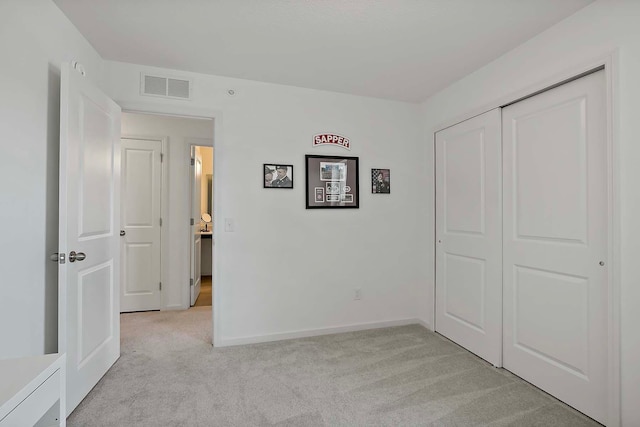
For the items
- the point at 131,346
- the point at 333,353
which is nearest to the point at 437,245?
the point at 333,353

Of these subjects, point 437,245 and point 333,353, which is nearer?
point 333,353

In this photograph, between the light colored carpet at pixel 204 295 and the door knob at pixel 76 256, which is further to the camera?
the light colored carpet at pixel 204 295

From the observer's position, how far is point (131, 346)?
2814 mm

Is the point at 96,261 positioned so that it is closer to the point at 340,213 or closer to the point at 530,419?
the point at 340,213

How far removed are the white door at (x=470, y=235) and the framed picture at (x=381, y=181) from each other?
0.50m

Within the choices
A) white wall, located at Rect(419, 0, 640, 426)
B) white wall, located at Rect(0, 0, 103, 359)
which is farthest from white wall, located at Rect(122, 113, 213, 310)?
white wall, located at Rect(419, 0, 640, 426)

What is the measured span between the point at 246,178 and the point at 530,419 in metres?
2.69

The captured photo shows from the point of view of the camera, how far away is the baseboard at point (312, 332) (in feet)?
9.40

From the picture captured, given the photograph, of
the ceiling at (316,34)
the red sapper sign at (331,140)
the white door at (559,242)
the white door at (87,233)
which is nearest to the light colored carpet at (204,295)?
the white door at (87,233)

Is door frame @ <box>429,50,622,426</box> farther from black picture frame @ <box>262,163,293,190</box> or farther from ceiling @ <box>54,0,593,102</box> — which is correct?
black picture frame @ <box>262,163,293,190</box>

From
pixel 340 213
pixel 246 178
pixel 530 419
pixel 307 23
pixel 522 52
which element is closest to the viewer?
pixel 530 419

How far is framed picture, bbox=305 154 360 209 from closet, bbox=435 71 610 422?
97cm

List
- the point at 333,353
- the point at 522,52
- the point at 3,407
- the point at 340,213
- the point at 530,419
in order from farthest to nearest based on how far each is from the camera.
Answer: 1. the point at 340,213
2. the point at 333,353
3. the point at 522,52
4. the point at 530,419
5. the point at 3,407

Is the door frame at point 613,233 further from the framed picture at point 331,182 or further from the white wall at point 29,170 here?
the white wall at point 29,170
